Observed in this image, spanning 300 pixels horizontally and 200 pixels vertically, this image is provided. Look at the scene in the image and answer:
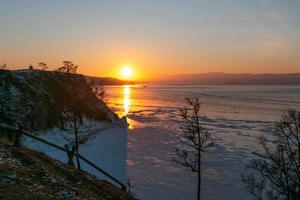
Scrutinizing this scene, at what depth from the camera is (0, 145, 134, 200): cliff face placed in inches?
472

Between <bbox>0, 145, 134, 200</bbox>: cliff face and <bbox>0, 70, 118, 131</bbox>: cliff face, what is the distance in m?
24.4

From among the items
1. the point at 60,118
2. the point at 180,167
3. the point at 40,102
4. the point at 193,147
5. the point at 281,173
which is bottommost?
the point at 180,167

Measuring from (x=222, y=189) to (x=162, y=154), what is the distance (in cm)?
1433

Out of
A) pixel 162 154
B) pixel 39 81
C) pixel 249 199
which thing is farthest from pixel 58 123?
pixel 249 199

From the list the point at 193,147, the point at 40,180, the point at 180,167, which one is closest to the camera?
the point at 40,180

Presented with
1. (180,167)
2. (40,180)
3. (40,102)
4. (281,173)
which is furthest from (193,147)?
(40,102)

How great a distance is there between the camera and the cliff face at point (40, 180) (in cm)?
1200

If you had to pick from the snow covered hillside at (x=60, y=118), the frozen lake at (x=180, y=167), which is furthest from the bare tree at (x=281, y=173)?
the snow covered hillside at (x=60, y=118)

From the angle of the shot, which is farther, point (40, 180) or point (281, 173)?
point (281, 173)

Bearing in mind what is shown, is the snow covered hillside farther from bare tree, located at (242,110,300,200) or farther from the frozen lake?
bare tree, located at (242,110,300,200)

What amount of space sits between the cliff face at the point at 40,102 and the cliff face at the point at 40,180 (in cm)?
2440

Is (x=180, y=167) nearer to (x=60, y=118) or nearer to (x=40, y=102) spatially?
(x=60, y=118)

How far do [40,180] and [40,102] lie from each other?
156 feet

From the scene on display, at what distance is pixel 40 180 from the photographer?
44.9 feet
